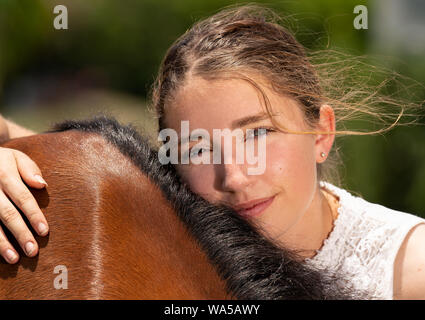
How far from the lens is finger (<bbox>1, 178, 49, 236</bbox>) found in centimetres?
80

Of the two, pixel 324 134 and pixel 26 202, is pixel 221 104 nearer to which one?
pixel 324 134

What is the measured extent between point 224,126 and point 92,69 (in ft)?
20.9

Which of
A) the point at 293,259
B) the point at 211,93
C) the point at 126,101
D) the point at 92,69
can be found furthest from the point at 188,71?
the point at 92,69

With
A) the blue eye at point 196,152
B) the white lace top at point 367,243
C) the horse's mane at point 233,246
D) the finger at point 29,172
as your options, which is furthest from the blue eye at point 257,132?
the finger at point 29,172

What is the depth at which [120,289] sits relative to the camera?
2.39ft

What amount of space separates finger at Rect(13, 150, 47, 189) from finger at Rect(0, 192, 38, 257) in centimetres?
5

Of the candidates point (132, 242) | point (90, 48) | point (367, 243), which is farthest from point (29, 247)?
point (90, 48)

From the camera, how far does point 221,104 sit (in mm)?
1123

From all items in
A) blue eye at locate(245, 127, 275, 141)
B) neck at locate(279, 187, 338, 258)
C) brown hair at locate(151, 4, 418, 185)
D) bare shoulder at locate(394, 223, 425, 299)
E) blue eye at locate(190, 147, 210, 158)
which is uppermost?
brown hair at locate(151, 4, 418, 185)

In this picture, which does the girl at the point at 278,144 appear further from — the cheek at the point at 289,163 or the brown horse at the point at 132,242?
the brown horse at the point at 132,242

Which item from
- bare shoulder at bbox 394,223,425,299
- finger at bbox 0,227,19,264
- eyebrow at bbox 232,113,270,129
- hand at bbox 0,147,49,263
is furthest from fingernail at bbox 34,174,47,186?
bare shoulder at bbox 394,223,425,299

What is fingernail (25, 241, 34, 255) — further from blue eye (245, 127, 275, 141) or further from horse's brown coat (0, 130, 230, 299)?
blue eye (245, 127, 275, 141)

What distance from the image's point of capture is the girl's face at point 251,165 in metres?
1.10

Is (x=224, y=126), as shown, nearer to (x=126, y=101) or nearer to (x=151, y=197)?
(x=151, y=197)
